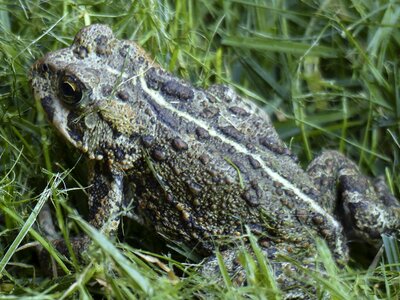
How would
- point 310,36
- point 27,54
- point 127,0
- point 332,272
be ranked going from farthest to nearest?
point 310,36, point 127,0, point 27,54, point 332,272

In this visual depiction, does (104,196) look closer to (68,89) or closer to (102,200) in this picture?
(102,200)

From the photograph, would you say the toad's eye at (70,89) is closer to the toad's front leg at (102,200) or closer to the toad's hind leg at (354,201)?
the toad's front leg at (102,200)

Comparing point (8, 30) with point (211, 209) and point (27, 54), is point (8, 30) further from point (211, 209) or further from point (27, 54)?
point (211, 209)

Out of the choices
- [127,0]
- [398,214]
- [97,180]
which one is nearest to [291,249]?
[398,214]

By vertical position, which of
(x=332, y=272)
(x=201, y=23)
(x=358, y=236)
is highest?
(x=201, y=23)

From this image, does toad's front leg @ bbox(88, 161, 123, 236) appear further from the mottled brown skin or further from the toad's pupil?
the toad's pupil

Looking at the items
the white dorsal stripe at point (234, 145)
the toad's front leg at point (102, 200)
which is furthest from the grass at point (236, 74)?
the white dorsal stripe at point (234, 145)
